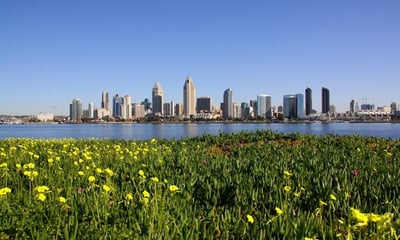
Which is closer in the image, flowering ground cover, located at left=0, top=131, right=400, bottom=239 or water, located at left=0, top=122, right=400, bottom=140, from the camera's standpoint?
flowering ground cover, located at left=0, top=131, right=400, bottom=239

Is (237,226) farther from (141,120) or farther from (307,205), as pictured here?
(141,120)

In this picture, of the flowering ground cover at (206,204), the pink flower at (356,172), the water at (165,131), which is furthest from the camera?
the water at (165,131)

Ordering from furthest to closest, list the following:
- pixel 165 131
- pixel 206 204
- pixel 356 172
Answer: pixel 165 131
pixel 356 172
pixel 206 204

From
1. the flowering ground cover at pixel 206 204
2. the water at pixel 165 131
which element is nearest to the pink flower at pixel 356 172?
the flowering ground cover at pixel 206 204

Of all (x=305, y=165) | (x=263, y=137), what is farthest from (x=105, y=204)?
(x=263, y=137)

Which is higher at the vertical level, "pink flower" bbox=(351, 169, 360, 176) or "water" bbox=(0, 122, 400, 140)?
"pink flower" bbox=(351, 169, 360, 176)

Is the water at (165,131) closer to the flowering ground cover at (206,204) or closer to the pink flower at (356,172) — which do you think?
the pink flower at (356,172)

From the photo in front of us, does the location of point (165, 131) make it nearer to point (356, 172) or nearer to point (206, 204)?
point (356, 172)

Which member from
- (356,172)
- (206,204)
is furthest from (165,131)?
(206,204)

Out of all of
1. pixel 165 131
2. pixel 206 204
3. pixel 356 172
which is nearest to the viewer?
pixel 206 204

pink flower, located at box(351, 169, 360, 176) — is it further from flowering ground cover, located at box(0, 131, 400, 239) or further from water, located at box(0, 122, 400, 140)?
water, located at box(0, 122, 400, 140)

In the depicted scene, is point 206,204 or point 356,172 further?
point 356,172

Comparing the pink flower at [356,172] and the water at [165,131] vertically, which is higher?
the pink flower at [356,172]

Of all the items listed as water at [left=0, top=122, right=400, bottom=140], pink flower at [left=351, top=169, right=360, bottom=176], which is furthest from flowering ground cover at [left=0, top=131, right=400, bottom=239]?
water at [left=0, top=122, right=400, bottom=140]
